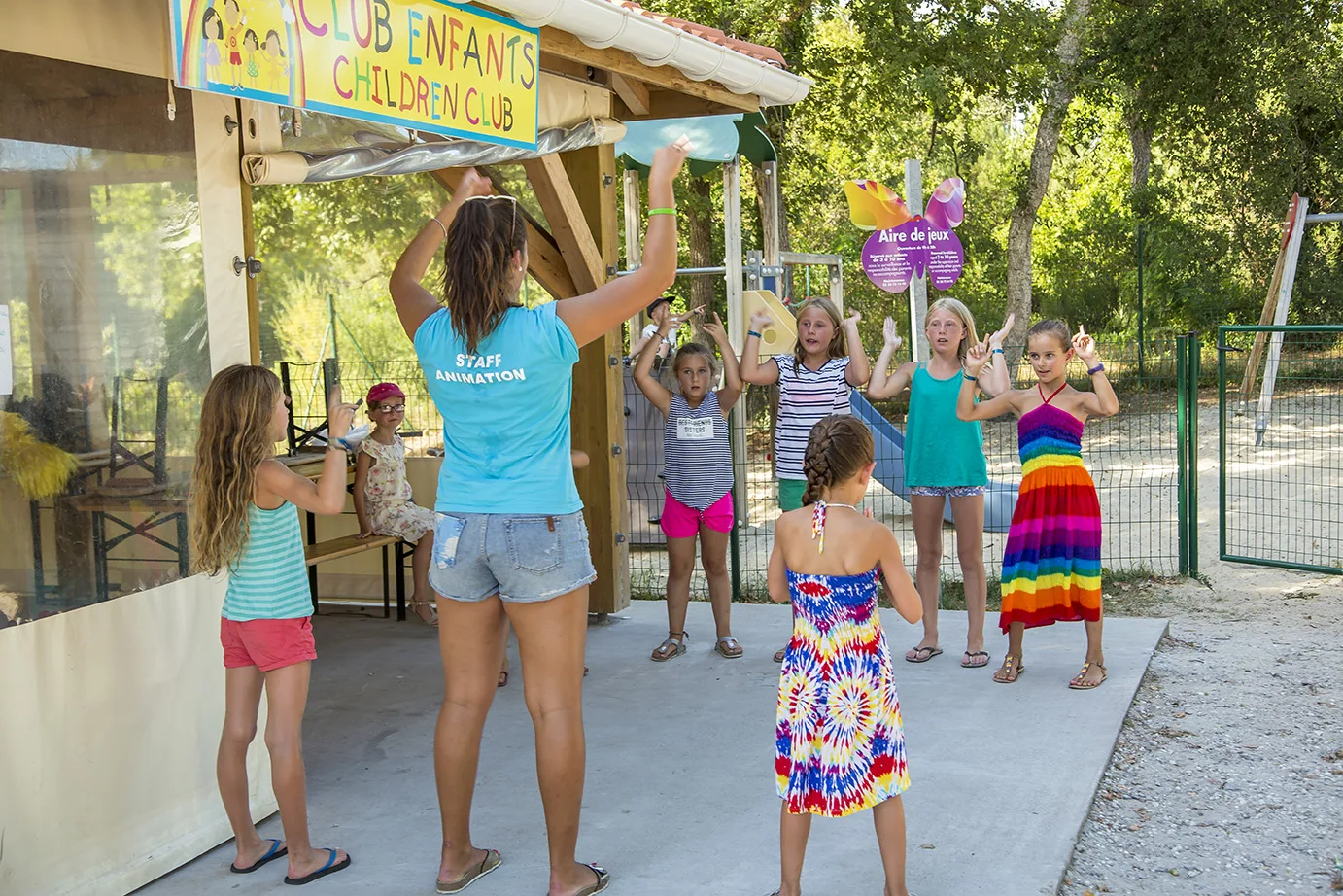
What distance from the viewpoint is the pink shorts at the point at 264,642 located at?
136 inches

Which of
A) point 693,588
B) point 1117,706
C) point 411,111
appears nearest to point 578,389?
point 693,588

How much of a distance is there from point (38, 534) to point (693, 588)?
16.7 feet

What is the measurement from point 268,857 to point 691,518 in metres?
2.60

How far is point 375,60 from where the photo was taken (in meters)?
3.93

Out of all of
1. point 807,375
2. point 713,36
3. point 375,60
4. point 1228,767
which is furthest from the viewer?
point 713,36

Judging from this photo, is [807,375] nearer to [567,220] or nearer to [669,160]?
[567,220]

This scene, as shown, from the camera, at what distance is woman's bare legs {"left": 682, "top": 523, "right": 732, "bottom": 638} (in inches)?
229

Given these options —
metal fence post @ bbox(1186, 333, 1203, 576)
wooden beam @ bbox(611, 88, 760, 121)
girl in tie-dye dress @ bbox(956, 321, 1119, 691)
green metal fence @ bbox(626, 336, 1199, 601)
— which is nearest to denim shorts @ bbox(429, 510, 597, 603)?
girl in tie-dye dress @ bbox(956, 321, 1119, 691)

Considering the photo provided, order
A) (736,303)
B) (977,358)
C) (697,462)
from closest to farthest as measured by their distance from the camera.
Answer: (977,358)
(697,462)
(736,303)

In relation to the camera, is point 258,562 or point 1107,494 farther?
point 1107,494

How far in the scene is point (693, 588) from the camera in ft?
26.3

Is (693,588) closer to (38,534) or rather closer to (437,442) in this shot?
(437,442)

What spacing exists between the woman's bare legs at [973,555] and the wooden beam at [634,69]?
240cm

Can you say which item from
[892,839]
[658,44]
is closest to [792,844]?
[892,839]
